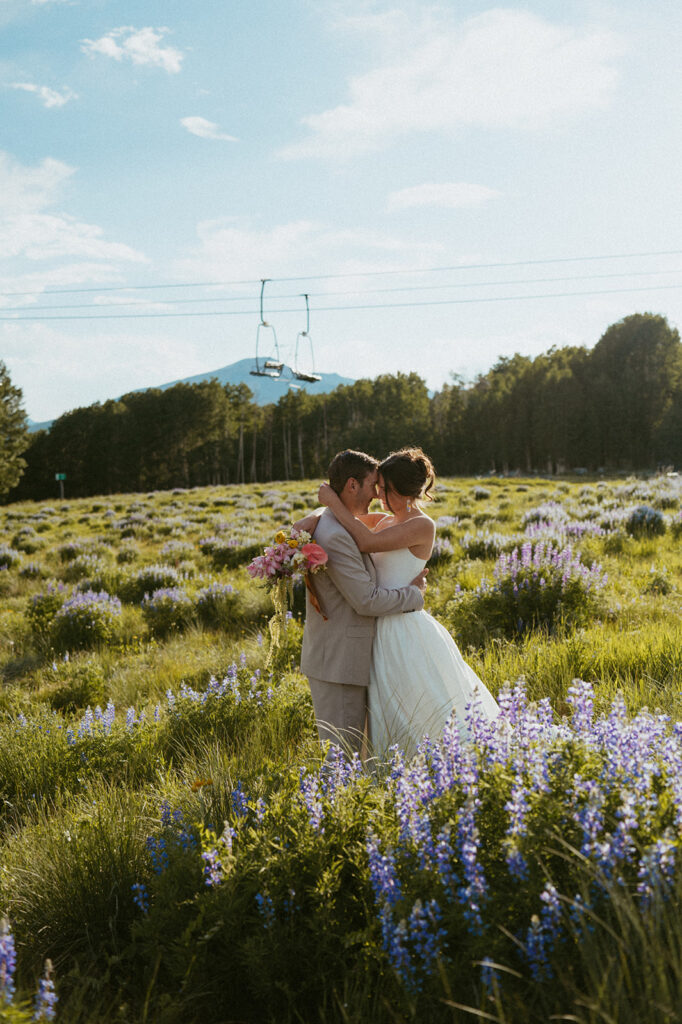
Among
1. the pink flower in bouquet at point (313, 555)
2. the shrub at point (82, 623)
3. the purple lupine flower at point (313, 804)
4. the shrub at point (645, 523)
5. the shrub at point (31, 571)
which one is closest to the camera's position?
the purple lupine flower at point (313, 804)

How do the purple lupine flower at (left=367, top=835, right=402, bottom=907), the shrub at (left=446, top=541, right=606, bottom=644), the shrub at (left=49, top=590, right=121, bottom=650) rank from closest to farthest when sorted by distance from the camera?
the purple lupine flower at (left=367, top=835, right=402, bottom=907), the shrub at (left=446, top=541, right=606, bottom=644), the shrub at (left=49, top=590, right=121, bottom=650)

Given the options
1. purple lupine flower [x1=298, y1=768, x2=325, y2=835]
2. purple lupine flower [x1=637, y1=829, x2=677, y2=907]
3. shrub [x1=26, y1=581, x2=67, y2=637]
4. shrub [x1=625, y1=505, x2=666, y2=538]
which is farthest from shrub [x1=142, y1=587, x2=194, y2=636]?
purple lupine flower [x1=637, y1=829, x2=677, y2=907]

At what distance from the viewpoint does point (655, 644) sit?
5.00 meters

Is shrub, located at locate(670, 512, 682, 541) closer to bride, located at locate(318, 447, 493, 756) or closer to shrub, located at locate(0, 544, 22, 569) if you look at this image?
bride, located at locate(318, 447, 493, 756)

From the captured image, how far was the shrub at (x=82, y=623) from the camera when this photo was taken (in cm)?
834

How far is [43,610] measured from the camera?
9289 mm

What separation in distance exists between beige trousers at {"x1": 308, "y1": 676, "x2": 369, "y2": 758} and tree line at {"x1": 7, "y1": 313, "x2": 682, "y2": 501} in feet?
171

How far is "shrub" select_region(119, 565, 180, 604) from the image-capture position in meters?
10.6

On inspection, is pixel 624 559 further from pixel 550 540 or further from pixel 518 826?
pixel 518 826

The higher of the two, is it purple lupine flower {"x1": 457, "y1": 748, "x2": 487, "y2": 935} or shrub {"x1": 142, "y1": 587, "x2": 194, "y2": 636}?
purple lupine flower {"x1": 457, "y1": 748, "x2": 487, "y2": 935}

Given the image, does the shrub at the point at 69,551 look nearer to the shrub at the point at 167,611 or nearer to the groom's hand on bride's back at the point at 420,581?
the shrub at the point at 167,611

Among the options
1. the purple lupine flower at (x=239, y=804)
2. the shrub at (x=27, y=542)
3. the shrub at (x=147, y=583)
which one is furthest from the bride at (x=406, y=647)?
the shrub at (x=27, y=542)

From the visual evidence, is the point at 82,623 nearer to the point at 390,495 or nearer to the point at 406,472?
the point at 390,495

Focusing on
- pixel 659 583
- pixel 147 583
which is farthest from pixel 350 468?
pixel 147 583
